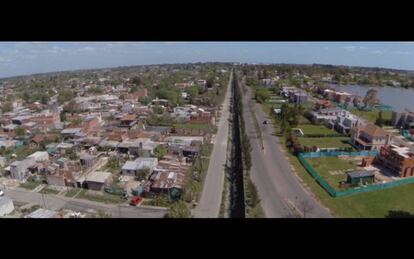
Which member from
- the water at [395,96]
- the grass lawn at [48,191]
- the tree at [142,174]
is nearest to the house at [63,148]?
the grass lawn at [48,191]

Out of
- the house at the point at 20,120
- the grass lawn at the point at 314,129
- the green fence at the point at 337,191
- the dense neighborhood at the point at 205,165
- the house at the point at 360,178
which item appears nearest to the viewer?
the dense neighborhood at the point at 205,165

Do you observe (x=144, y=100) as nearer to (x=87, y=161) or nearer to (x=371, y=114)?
(x=87, y=161)

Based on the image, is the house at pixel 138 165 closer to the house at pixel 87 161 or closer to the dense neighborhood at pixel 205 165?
the dense neighborhood at pixel 205 165

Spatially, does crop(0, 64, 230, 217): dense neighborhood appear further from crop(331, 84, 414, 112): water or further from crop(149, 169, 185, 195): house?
crop(331, 84, 414, 112): water

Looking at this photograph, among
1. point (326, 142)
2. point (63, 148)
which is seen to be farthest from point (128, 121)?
point (326, 142)
